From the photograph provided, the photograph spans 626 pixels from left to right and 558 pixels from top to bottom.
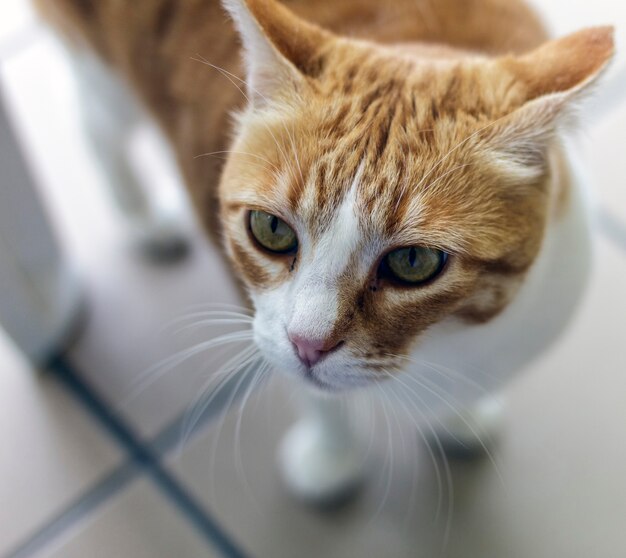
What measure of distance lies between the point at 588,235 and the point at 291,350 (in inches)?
16.0

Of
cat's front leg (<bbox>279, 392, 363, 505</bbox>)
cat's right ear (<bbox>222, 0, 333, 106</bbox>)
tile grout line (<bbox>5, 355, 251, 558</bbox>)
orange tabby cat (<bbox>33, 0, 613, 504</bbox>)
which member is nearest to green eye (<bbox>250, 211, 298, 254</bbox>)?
orange tabby cat (<bbox>33, 0, 613, 504</bbox>)

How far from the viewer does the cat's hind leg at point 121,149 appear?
1162 millimetres

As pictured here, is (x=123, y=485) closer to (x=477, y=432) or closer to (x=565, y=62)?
(x=477, y=432)

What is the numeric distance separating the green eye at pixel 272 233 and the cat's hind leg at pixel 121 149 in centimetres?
58

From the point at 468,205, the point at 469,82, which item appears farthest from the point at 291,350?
the point at 469,82

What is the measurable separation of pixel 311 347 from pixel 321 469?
0.50m

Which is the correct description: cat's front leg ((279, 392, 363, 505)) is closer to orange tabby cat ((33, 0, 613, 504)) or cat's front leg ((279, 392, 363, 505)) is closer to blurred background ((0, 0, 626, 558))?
blurred background ((0, 0, 626, 558))

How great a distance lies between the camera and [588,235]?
81 centimetres

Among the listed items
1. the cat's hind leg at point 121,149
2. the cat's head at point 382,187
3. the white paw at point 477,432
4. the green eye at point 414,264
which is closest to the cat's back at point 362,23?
the cat's hind leg at point 121,149

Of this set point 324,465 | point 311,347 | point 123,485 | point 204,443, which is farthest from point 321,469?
point 311,347

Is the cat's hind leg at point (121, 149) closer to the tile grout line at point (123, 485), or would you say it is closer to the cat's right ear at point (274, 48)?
the tile grout line at point (123, 485)

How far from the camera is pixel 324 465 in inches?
41.9

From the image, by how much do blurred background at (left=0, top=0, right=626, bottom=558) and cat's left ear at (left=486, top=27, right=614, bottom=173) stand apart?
1.57ft

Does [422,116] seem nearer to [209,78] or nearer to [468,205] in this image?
[468,205]
